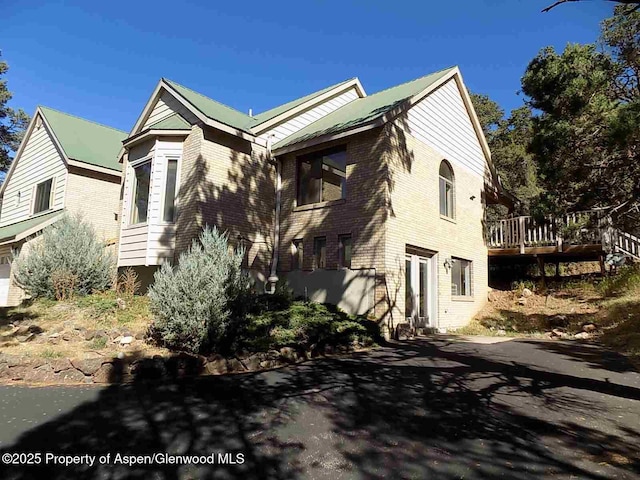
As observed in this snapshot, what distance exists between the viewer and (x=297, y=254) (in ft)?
43.1

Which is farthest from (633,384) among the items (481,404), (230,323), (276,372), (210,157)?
(210,157)

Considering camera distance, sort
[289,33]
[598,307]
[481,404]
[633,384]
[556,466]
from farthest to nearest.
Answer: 1. [289,33]
2. [598,307]
3. [633,384]
4. [481,404]
5. [556,466]

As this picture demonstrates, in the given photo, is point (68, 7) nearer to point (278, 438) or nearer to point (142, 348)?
point (142, 348)

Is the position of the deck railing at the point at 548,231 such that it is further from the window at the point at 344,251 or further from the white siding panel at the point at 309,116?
the window at the point at 344,251

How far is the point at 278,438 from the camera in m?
4.21

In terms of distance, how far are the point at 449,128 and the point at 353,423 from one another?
12.8m

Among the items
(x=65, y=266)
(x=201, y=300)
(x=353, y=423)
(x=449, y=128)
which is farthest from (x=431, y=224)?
(x=65, y=266)

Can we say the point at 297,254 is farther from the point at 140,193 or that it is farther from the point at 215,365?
the point at 215,365

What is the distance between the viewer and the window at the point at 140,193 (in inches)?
509

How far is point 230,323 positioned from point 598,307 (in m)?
11.9

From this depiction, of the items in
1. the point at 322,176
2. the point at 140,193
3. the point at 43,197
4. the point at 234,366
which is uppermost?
the point at 43,197

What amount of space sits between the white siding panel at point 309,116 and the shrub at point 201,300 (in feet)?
21.6

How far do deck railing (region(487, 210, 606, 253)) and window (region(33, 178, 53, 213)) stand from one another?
62.4ft

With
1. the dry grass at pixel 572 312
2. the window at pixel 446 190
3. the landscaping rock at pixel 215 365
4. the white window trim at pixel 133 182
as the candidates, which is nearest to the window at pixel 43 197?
the white window trim at pixel 133 182
